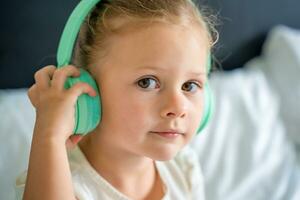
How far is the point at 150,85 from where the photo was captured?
895mm

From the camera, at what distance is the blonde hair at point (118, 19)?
90 centimetres

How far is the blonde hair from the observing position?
90cm

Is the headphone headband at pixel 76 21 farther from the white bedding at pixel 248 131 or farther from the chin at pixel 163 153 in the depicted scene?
the white bedding at pixel 248 131

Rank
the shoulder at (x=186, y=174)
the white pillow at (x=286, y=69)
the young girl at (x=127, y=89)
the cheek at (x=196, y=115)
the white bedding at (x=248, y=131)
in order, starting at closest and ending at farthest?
1. the young girl at (x=127, y=89)
2. the cheek at (x=196, y=115)
3. the shoulder at (x=186, y=174)
4. the white bedding at (x=248, y=131)
5. the white pillow at (x=286, y=69)

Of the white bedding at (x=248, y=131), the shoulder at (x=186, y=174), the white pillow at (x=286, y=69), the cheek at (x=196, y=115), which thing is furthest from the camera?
the white pillow at (x=286, y=69)

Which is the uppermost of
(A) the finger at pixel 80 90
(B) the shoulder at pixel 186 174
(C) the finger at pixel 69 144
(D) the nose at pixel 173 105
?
(A) the finger at pixel 80 90

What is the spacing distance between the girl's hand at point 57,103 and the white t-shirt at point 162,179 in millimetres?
117

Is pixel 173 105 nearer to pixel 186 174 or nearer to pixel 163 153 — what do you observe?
pixel 163 153

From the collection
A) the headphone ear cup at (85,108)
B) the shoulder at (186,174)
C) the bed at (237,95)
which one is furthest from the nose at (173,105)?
the bed at (237,95)

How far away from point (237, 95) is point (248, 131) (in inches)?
5.4

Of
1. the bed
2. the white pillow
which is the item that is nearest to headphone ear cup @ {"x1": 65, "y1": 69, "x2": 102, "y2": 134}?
the bed

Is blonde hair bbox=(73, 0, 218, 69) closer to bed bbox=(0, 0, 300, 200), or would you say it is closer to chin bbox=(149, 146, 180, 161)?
chin bbox=(149, 146, 180, 161)

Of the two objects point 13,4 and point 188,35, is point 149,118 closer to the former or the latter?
point 188,35

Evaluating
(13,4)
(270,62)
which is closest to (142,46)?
(13,4)
